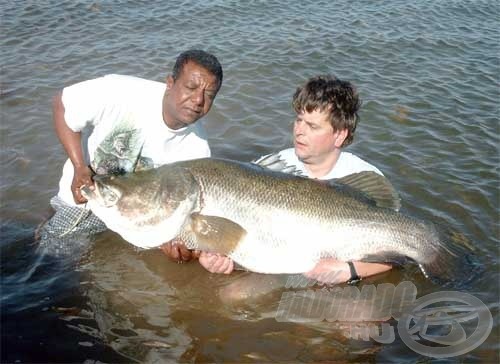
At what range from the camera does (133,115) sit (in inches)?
177

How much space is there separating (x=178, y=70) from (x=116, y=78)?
0.63 meters

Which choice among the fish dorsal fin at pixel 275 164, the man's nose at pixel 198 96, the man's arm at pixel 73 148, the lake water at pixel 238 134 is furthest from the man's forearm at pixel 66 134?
the fish dorsal fin at pixel 275 164

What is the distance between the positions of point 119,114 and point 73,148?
1.69 feet

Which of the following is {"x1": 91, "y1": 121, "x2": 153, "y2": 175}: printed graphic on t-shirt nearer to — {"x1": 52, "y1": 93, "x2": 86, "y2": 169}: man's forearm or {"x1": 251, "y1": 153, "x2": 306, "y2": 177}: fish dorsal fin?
{"x1": 52, "y1": 93, "x2": 86, "y2": 169}: man's forearm

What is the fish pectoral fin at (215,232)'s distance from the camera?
142 inches

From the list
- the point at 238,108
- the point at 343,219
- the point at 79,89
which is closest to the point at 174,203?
the point at 343,219

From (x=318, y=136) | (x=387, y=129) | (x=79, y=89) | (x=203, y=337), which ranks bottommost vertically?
(x=203, y=337)

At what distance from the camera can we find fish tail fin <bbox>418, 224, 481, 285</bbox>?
4.15 meters

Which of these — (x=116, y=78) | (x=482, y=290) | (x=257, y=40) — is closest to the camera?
(x=116, y=78)

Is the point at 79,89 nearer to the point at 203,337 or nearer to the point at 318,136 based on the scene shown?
the point at 318,136

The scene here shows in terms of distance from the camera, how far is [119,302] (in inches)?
180

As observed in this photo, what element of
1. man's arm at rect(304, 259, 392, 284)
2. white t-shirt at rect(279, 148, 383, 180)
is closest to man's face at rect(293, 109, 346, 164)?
white t-shirt at rect(279, 148, 383, 180)

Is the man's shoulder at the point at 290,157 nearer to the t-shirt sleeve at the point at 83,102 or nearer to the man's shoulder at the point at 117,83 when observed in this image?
the man's shoulder at the point at 117,83

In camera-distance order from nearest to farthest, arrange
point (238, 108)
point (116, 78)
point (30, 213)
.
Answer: point (116, 78), point (30, 213), point (238, 108)
